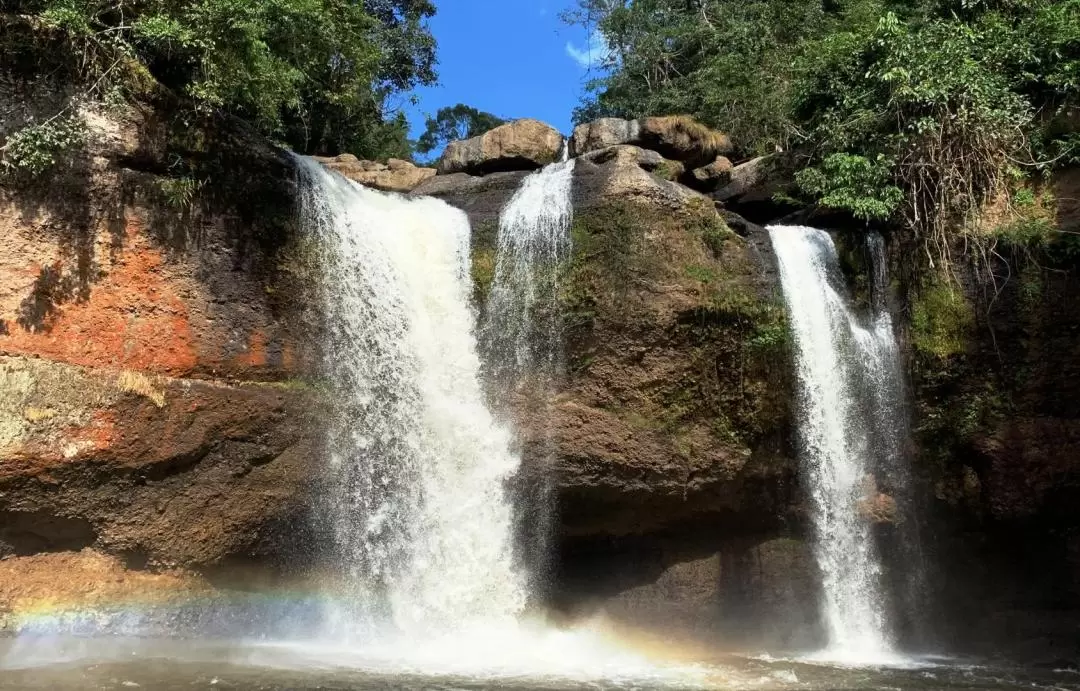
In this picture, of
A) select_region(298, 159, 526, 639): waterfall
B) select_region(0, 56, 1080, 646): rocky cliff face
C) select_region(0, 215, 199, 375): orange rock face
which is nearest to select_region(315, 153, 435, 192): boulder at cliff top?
select_region(0, 56, 1080, 646): rocky cliff face

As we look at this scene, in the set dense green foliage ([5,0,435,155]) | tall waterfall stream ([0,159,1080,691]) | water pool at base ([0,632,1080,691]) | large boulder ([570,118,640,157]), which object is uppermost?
large boulder ([570,118,640,157])

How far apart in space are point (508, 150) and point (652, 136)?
3.12 m

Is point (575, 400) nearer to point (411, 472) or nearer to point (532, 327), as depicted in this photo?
point (532, 327)

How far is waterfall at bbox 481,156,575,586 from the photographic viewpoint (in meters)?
11.4

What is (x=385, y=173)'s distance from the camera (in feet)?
60.0

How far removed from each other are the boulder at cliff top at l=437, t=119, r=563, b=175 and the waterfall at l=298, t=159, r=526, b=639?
17.2 ft

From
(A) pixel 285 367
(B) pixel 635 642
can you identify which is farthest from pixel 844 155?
(A) pixel 285 367

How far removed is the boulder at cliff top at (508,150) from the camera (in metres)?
17.1

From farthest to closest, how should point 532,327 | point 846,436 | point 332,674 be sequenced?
point 846,436
point 532,327
point 332,674

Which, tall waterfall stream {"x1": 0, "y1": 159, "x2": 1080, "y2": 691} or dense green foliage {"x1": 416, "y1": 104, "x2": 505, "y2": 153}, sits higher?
dense green foliage {"x1": 416, "y1": 104, "x2": 505, "y2": 153}

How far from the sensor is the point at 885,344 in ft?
42.3

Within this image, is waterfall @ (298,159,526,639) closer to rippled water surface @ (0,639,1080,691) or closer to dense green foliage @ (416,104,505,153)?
rippled water surface @ (0,639,1080,691)

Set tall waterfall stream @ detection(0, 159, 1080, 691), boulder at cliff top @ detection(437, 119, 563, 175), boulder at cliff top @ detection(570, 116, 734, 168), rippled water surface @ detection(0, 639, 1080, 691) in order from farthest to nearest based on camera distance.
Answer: boulder at cliff top @ detection(570, 116, 734, 168) → boulder at cliff top @ detection(437, 119, 563, 175) → tall waterfall stream @ detection(0, 159, 1080, 691) → rippled water surface @ detection(0, 639, 1080, 691)

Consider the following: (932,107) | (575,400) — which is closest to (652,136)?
(932,107)
